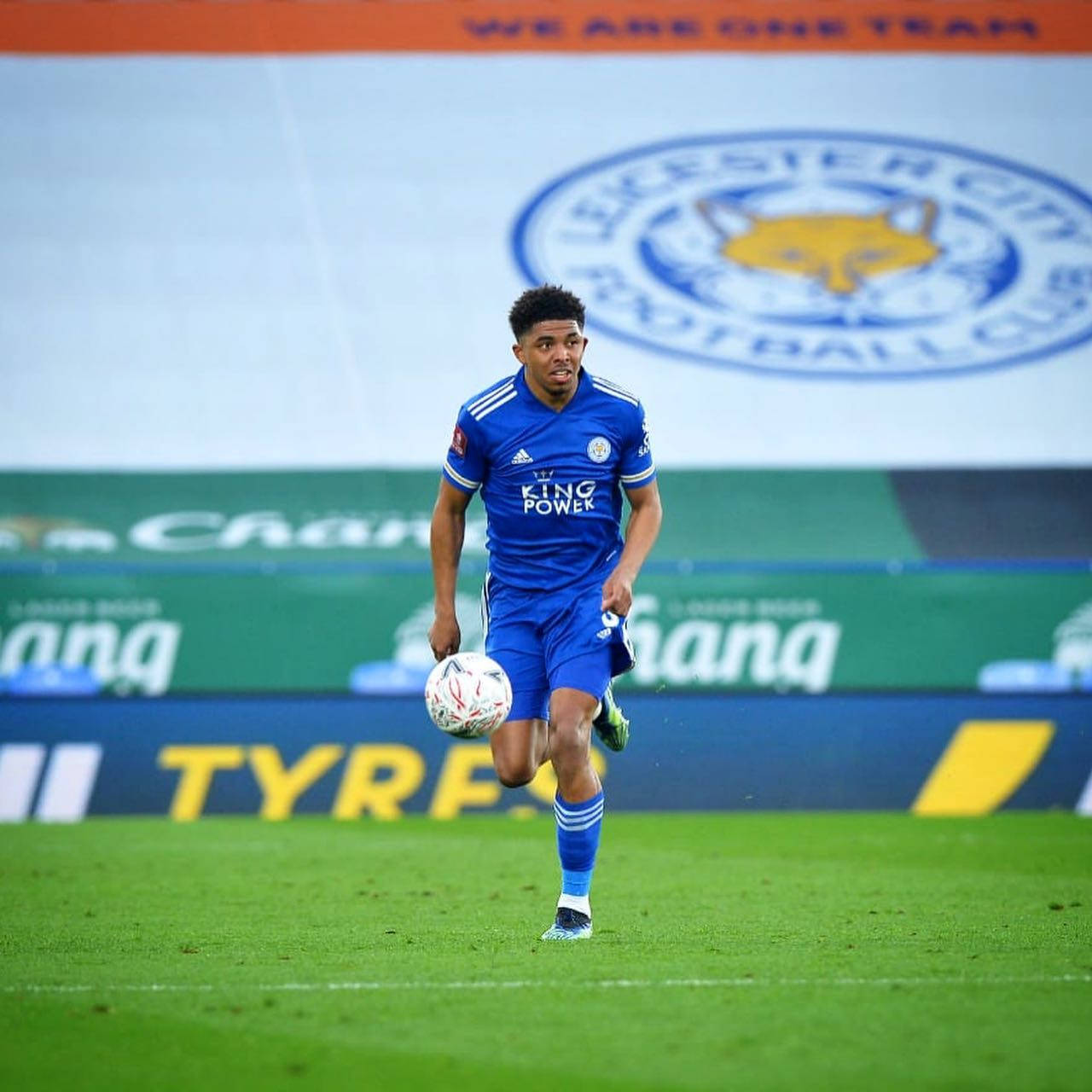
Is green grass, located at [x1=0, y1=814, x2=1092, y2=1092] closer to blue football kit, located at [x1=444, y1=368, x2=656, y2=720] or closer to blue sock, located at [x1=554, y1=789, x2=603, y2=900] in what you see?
blue sock, located at [x1=554, y1=789, x2=603, y2=900]

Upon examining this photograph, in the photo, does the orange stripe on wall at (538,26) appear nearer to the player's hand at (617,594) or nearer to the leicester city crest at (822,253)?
the leicester city crest at (822,253)

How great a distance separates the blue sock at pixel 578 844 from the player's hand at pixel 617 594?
0.68 m

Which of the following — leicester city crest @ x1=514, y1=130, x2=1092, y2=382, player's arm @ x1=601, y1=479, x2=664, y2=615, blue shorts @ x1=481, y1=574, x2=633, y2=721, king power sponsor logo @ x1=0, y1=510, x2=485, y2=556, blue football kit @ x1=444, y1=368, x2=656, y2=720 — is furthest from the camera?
leicester city crest @ x1=514, y1=130, x2=1092, y2=382

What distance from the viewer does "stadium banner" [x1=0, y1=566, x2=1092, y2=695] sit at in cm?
1331

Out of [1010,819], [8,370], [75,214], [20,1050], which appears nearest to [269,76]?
[75,214]

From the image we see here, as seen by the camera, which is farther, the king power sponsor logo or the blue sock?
the king power sponsor logo

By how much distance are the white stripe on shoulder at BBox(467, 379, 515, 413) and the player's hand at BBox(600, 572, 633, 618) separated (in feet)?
2.81

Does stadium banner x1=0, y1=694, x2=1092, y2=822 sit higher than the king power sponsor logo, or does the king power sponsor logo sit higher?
stadium banner x1=0, y1=694, x2=1092, y2=822

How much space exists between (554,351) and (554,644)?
1104 millimetres

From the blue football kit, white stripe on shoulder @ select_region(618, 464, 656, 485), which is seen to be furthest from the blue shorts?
white stripe on shoulder @ select_region(618, 464, 656, 485)

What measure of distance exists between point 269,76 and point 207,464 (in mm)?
5108

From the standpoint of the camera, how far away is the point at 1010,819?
1302 centimetres

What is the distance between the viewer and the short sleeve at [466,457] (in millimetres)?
7426

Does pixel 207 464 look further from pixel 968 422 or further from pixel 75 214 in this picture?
pixel 968 422
